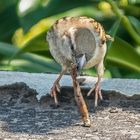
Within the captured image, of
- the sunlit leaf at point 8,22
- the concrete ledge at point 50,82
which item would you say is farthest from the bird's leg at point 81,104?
the sunlit leaf at point 8,22

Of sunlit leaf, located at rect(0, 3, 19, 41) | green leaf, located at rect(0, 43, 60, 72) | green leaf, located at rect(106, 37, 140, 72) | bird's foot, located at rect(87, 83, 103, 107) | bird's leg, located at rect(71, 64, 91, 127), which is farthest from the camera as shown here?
sunlit leaf, located at rect(0, 3, 19, 41)

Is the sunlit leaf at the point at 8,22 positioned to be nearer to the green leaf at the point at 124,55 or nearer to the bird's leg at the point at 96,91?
the green leaf at the point at 124,55

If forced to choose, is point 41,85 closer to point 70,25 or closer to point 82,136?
point 70,25

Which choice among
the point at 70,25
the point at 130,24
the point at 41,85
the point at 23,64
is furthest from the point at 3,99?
the point at 23,64

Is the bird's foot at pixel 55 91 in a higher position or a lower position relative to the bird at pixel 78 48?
lower

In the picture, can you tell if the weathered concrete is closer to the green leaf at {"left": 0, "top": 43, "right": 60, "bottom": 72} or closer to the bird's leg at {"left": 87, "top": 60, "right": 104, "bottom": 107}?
the bird's leg at {"left": 87, "top": 60, "right": 104, "bottom": 107}

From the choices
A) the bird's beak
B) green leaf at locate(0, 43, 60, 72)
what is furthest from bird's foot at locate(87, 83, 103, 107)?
green leaf at locate(0, 43, 60, 72)

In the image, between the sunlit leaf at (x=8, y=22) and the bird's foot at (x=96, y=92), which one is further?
the sunlit leaf at (x=8, y=22)
